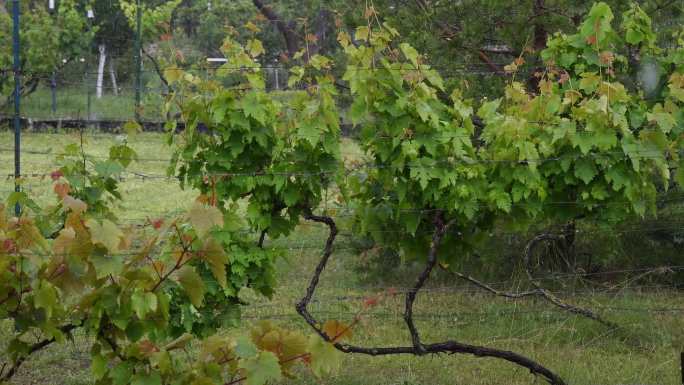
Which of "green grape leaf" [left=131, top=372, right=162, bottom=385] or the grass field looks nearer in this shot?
"green grape leaf" [left=131, top=372, right=162, bottom=385]

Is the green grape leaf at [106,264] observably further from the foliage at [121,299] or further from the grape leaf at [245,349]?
the grape leaf at [245,349]

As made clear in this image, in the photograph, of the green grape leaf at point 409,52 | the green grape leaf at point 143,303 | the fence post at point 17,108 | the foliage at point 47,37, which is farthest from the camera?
the foliage at point 47,37

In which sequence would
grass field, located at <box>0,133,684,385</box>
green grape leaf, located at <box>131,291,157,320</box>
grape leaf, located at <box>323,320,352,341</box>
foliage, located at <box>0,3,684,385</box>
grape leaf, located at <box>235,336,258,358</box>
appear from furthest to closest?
grass field, located at <box>0,133,684,385</box>, foliage, located at <box>0,3,684,385</box>, grape leaf, located at <box>323,320,352,341</box>, green grape leaf, located at <box>131,291,157,320</box>, grape leaf, located at <box>235,336,258,358</box>

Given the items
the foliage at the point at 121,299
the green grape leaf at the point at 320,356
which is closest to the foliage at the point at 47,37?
the foliage at the point at 121,299

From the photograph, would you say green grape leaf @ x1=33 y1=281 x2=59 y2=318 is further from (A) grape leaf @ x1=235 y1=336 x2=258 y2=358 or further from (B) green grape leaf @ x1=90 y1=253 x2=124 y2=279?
(A) grape leaf @ x1=235 y1=336 x2=258 y2=358

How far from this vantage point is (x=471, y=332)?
6.92 metres

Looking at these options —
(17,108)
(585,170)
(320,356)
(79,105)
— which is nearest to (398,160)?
(585,170)

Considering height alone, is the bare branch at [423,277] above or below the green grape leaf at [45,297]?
below

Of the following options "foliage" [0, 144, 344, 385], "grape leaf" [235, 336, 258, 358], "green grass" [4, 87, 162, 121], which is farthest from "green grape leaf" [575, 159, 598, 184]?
"green grass" [4, 87, 162, 121]

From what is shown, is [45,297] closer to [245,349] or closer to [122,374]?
[122,374]

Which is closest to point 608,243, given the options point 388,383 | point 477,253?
point 477,253

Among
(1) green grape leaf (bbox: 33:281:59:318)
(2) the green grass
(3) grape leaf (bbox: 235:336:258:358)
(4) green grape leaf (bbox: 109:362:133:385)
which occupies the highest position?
(1) green grape leaf (bbox: 33:281:59:318)

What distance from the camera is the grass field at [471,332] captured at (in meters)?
5.95

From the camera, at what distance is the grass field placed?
5953mm
